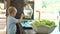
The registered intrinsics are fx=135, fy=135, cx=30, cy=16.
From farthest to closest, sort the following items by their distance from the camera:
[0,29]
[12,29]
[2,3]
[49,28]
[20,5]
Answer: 1. [0,29]
2. [2,3]
3. [20,5]
4. [12,29]
5. [49,28]

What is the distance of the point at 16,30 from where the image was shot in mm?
3111

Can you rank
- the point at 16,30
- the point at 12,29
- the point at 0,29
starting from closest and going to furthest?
the point at 12,29 → the point at 16,30 → the point at 0,29

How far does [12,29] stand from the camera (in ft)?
9.50

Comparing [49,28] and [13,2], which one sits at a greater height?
[13,2]

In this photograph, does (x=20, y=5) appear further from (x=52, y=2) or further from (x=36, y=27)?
(x=36, y=27)

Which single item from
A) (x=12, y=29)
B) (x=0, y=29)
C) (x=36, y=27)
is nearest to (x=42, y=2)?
(x=12, y=29)

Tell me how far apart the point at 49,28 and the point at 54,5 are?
251 centimetres

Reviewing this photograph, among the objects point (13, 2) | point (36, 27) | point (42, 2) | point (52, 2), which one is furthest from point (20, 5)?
point (36, 27)

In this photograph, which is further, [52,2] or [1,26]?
[1,26]

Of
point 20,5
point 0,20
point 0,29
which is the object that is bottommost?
point 0,29

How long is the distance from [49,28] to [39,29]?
0.12 metres

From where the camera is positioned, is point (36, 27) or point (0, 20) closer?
point (36, 27)

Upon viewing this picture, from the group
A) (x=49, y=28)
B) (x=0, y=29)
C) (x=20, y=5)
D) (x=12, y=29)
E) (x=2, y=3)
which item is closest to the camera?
(x=49, y=28)

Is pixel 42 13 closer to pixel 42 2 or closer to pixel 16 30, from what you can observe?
pixel 42 2
